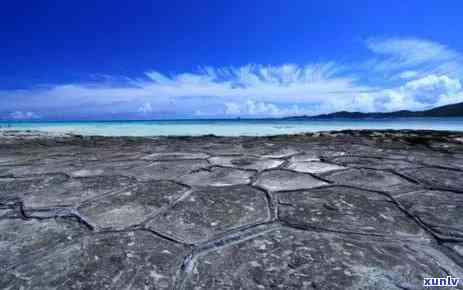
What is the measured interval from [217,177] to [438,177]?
155 cm

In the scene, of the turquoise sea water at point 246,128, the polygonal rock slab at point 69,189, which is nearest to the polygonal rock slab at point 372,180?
the polygonal rock slab at point 69,189

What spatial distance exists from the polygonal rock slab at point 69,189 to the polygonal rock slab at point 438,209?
1579 mm

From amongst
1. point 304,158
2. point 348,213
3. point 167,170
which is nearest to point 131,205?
point 167,170

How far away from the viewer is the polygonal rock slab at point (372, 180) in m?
1.27

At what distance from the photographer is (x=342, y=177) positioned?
151 centimetres

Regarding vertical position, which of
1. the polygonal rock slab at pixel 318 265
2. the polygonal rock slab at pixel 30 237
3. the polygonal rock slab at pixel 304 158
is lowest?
the polygonal rock slab at pixel 318 265

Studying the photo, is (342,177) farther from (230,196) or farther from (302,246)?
(302,246)

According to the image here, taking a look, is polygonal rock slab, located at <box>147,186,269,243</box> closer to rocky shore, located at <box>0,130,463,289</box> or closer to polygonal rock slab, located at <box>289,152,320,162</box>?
rocky shore, located at <box>0,130,463,289</box>

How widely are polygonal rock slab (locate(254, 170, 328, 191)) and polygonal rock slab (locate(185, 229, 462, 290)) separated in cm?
56

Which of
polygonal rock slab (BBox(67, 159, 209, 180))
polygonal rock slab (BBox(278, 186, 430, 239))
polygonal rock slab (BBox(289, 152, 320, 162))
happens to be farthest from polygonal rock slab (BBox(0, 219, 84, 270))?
polygonal rock slab (BBox(289, 152, 320, 162))

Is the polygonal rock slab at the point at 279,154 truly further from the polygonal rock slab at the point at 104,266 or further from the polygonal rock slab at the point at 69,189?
the polygonal rock slab at the point at 104,266

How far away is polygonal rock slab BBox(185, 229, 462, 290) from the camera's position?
22.4 inches

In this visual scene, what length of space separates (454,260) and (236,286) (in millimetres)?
670

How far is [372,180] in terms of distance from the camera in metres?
1.43
